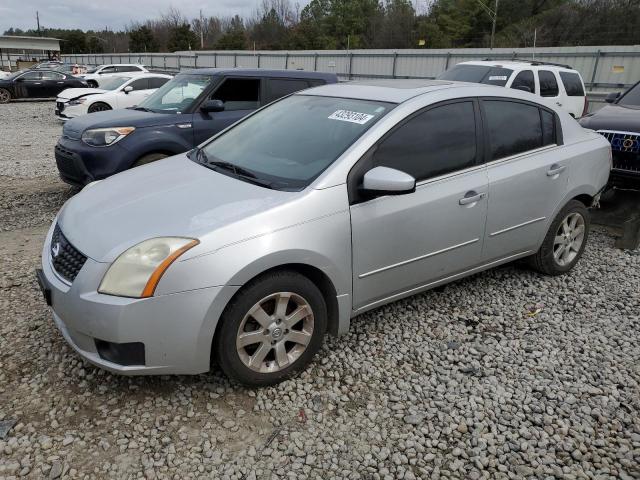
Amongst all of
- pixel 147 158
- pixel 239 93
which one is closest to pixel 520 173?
pixel 239 93

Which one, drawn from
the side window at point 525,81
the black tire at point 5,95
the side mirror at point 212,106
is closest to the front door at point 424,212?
the side mirror at point 212,106

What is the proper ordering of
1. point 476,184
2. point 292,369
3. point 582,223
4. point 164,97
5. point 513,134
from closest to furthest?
point 292,369
point 476,184
point 513,134
point 582,223
point 164,97

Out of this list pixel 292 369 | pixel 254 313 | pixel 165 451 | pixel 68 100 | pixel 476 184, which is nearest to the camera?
pixel 165 451

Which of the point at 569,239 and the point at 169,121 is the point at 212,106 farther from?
the point at 569,239

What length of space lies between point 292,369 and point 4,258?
131 inches

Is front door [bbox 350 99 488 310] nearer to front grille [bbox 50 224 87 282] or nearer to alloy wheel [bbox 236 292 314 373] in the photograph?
alloy wheel [bbox 236 292 314 373]

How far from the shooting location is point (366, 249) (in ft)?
10.3

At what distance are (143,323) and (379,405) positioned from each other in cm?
135

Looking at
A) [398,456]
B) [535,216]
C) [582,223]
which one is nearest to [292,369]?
[398,456]

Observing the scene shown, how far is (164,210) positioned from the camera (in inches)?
114

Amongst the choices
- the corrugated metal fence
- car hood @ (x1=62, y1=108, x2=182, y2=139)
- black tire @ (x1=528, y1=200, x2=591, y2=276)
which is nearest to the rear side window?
the corrugated metal fence

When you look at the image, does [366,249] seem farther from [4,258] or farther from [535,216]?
[4,258]

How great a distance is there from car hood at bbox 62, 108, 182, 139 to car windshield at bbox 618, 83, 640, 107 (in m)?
5.95

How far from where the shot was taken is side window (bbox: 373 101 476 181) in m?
3.28
